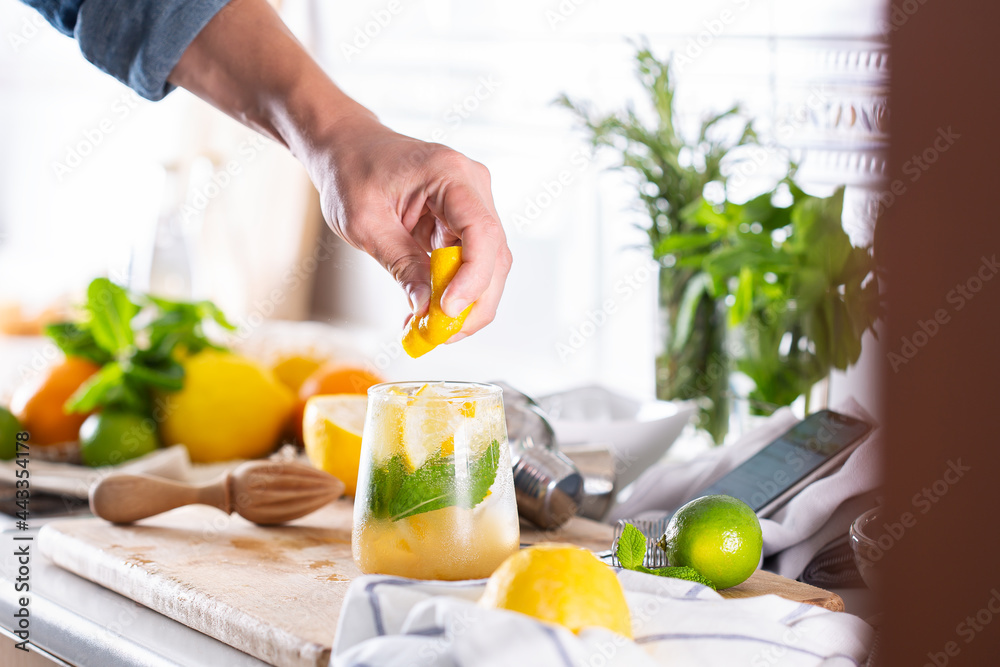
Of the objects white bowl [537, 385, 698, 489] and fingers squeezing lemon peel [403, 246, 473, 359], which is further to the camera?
white bowl [537, 385, 698, 489]

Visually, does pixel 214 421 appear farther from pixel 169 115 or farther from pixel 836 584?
pixel 169 115

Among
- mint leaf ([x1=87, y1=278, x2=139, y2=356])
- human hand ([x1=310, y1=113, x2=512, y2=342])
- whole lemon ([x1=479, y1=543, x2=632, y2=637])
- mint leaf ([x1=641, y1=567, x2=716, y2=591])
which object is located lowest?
mint leaf ([x1=641, y1=567, x2=716, y2=591])

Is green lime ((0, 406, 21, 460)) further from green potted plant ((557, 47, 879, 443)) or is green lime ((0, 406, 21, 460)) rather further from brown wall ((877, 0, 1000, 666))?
brown wall ((877, 0, 1000, 666))

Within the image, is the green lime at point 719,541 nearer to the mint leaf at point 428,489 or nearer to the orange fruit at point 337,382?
the mint leaf at point 428,489

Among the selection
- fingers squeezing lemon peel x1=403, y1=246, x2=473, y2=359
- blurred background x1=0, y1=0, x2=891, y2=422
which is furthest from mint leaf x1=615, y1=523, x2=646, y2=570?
blurred background x1=0, y1=0, x2=891, y2=422

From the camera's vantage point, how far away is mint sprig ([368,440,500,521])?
0.65 metres

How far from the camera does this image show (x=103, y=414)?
114 centimetres

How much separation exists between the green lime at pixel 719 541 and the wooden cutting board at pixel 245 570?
0.09 feet

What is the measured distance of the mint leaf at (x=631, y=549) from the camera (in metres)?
0.67

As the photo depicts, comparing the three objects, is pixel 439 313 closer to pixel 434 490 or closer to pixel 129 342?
pixel 434 490

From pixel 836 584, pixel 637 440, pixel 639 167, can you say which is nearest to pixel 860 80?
pixel 639 167

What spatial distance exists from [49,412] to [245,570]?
59cm

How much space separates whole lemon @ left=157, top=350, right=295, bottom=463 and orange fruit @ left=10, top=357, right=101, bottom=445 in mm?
131

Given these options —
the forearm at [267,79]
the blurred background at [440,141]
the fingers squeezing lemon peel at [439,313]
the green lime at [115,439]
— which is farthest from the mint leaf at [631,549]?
the blurred background at [440,141]
